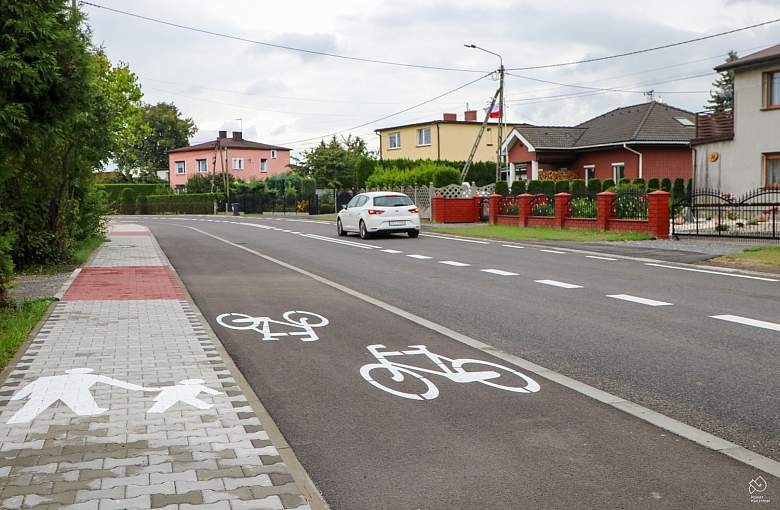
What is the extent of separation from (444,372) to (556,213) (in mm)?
23453

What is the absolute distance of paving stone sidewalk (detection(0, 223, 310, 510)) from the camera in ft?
13.3

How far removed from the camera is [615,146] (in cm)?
4425

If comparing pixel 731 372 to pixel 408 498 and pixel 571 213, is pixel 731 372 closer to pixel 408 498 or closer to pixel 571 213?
pixel 408 498

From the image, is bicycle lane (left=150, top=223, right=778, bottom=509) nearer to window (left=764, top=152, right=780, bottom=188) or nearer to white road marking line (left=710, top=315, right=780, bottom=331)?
white road marking line (left=710, top=315, right=780, bottom=331)

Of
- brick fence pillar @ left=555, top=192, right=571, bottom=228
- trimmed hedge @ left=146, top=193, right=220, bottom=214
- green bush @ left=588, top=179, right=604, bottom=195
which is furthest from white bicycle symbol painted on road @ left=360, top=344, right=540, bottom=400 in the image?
trimmed hedge @ left=146, top=193, right=220, bottom=214

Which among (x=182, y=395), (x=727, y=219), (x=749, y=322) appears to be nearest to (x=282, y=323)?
(x=182, y=395)

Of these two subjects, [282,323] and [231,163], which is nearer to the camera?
[282,323]

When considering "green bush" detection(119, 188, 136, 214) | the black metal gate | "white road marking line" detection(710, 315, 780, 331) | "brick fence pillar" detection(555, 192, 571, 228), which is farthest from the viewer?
"green bush" detection(119, 188, 136, 214)

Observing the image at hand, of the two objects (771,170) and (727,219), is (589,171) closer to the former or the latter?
(771,170)

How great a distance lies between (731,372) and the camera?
6.86m

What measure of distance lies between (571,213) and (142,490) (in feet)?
86.7

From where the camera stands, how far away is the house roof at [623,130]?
143 ft

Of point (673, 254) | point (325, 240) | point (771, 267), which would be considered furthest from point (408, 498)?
point (325, 240)

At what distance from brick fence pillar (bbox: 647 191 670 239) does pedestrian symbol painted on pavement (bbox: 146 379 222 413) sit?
19981 millimetres
